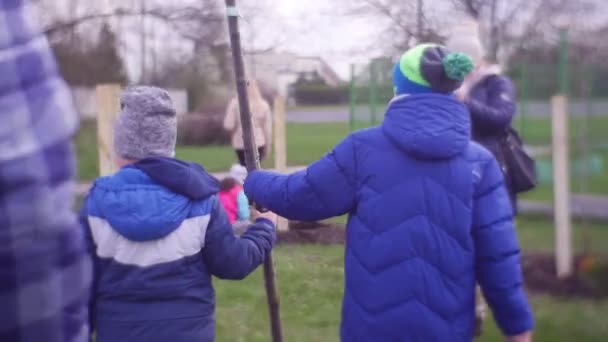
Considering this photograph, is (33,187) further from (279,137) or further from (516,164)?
(279,137)

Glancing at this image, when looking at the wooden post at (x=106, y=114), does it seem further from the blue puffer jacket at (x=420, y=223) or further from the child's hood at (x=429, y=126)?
the child's hood at (x=429, y=126)

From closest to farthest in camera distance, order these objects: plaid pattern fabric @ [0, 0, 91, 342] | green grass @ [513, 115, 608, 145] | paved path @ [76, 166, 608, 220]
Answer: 1. plaid pattern fabric @ [0, 0, 91, 342]
2. paved path @ [76, 166, 608, 220]
3. green grass @ [513, 115, 608, 145]

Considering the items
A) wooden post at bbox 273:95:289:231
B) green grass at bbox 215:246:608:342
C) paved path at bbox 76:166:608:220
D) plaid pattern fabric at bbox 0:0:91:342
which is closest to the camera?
plaid pattern fabric at bbox 0:0:91:342

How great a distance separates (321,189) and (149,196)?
58 cm

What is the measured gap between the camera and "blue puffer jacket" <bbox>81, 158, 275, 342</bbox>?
274cm

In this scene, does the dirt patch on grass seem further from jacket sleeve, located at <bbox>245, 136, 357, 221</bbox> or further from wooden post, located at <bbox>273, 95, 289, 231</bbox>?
jacket sleeve, located at <bbox>245, 136, 357, 221</bbox>

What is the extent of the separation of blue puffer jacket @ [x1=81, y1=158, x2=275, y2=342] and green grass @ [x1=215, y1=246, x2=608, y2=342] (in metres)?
2.73

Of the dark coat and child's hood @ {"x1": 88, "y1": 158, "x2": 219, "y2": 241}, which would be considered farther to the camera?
the dark coat

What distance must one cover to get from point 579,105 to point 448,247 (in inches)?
362

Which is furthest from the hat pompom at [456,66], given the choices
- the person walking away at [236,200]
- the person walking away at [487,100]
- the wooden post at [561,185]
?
the wooden post at [561,185]

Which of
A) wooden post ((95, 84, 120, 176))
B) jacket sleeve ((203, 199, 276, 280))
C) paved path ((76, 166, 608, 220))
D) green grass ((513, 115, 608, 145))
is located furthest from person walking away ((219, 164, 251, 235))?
green grass ((513, 115, 608, 145))

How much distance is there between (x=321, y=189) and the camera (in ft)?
9.32

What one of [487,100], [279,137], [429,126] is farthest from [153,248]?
[279,137]

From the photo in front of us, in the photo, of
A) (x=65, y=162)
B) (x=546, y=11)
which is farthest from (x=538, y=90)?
(x=65, y=162)
